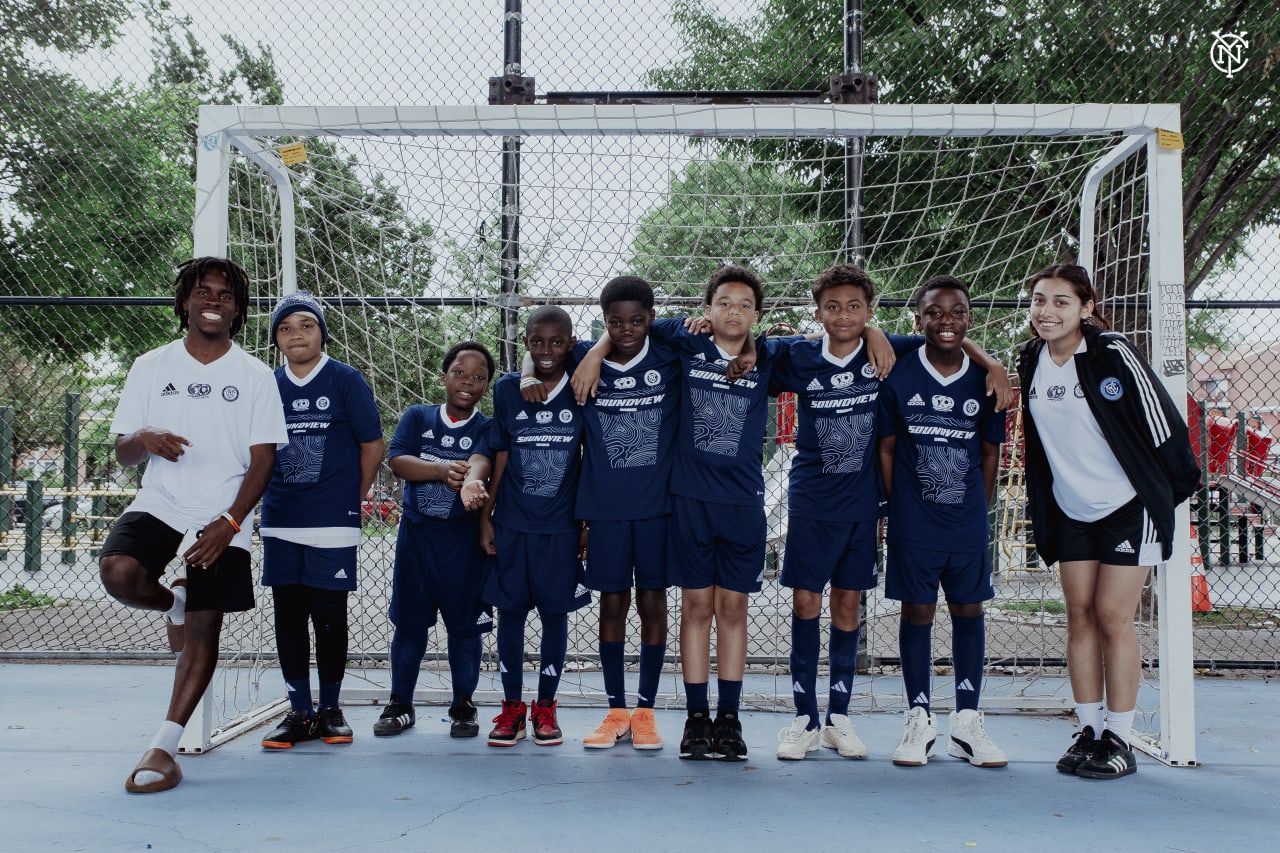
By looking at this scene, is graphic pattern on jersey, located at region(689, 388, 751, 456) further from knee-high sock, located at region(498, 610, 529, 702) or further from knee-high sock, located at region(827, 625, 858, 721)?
knee-high sock, located at region(498, 610, 529, 702)

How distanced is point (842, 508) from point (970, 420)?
574mm

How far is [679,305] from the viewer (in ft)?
15.6

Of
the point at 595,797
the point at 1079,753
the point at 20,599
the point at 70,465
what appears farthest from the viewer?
the point at 70,465

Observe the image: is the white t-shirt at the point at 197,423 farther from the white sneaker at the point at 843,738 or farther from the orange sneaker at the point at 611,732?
the white sneaker at the point at 843,738

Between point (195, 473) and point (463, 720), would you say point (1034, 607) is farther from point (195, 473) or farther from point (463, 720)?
point (195, 473)

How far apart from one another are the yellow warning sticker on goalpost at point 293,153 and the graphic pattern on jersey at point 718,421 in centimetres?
193

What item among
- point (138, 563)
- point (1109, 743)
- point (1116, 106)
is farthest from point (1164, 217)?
point (138, 563)

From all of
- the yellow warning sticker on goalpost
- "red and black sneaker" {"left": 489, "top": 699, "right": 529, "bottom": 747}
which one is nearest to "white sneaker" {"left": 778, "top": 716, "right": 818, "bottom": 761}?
"red and black sneaker" {"left": 489, "top": 699, "right": 529, "bottom": 747}

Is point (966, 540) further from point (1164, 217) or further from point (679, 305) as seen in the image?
point (679, 305)

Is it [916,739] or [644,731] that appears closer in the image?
[916,739]

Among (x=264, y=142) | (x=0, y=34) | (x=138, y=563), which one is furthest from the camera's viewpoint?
(x=0, y=34)

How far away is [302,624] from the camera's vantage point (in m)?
3.69

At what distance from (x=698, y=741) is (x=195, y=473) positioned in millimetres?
1962

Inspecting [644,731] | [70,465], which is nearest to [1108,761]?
[644,731]
